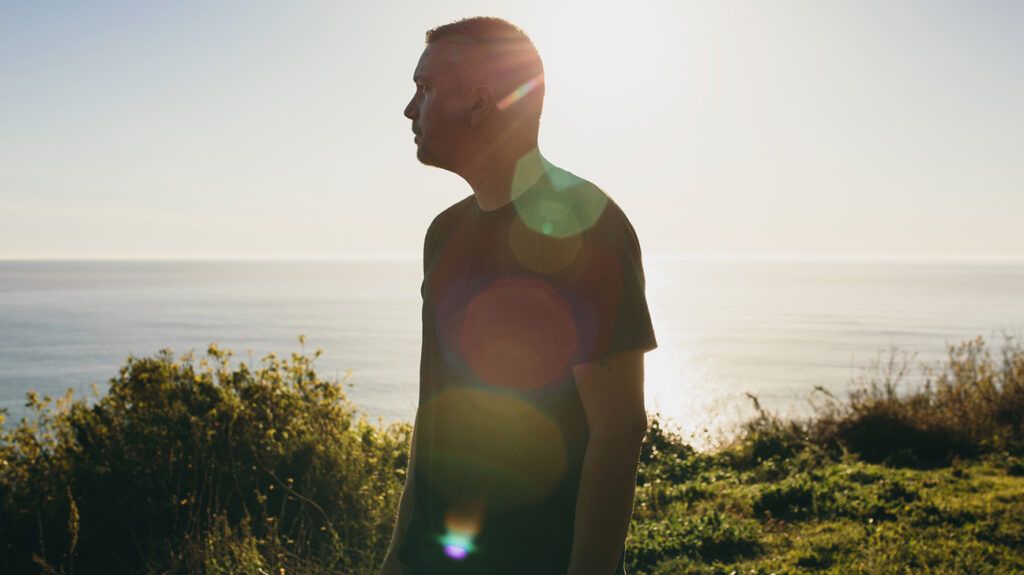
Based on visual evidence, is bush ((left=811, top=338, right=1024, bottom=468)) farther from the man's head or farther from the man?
the man's head

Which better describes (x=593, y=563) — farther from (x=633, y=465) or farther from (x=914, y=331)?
(x=914, y=331)

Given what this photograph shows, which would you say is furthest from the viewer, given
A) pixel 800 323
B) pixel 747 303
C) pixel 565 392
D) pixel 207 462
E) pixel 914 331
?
pixel 747 303

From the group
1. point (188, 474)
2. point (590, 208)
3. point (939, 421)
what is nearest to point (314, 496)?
point (188, 474)

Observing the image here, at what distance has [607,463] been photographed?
4.42 ft

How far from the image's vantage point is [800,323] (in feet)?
285

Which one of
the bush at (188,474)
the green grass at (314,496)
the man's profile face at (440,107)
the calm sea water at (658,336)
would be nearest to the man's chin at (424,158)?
the man's profile face at (440,107)

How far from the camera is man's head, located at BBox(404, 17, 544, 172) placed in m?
1.56

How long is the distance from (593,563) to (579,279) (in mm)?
516

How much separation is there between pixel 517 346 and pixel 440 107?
0.54 meters

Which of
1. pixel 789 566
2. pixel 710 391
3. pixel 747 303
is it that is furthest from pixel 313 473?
pixel 747 303

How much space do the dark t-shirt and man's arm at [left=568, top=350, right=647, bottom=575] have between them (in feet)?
0.15

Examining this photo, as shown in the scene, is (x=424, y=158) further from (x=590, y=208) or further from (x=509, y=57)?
(x=590, y=208)

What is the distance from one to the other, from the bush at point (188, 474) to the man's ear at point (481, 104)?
4451 mm

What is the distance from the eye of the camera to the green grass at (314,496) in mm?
5711
